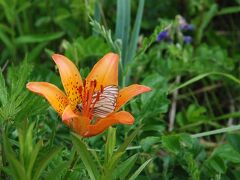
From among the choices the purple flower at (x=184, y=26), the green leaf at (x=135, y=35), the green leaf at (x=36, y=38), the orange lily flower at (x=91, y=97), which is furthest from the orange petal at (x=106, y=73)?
the purple flower at (x=184, y=26)

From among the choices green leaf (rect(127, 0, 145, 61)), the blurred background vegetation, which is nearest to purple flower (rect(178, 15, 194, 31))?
the blurred background vegetation

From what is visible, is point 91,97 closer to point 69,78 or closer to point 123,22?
point 69,78

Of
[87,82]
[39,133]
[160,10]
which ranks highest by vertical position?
[160,10]

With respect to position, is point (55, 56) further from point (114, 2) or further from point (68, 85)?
point (114, 2)

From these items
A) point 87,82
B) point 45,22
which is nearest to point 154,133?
point 87,82

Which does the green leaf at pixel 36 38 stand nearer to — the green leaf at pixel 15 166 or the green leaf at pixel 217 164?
the green leaf at pixel 217 164

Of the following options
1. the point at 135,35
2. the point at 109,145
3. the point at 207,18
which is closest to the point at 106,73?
the point at 109,145

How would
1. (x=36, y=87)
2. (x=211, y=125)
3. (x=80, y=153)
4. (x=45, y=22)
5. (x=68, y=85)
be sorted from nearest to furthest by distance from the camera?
(x=80, y=153)
(x=36, y=87)
(x=68, y=85)
(x=211, y=125)
(x=45, y=22)
